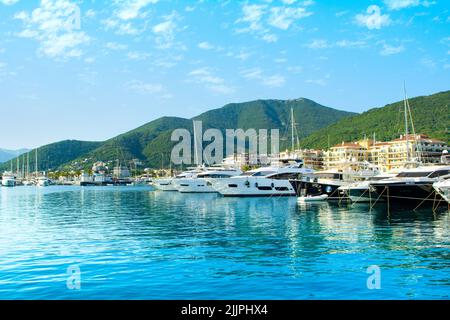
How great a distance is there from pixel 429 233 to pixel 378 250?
680cm

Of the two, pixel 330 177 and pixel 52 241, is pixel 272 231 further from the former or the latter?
pixel 330 177

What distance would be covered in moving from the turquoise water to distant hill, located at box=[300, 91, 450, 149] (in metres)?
120

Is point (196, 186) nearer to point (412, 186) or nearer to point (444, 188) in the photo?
point (412, 186)

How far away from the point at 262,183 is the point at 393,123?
98.0 m

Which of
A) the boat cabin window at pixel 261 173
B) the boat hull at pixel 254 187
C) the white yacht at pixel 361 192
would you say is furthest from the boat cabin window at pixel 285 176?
the white yacht at pixel 361 192

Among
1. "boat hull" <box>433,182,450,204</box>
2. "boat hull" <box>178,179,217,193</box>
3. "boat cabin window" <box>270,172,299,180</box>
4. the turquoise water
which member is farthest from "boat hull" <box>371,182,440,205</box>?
"boat hull" <box>178,179,217,193</box>

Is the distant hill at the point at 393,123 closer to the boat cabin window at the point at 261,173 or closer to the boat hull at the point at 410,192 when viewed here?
the boat cabin window at the point at 261,173

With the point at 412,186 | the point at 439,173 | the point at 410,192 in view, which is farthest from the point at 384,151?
the point at 412,186

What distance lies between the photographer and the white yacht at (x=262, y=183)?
206 ft

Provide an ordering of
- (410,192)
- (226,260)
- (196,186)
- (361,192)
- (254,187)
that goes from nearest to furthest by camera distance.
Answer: (226,260)
(410,192)
(361,192)
(254,187)
(196,186)

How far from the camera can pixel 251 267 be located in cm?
1426

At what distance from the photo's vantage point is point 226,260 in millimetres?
15555
